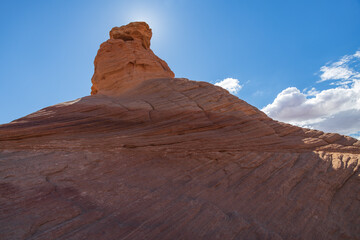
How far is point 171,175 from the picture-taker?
683 cm

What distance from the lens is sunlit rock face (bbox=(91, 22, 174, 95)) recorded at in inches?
682

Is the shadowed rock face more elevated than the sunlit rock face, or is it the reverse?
the sunlit rock face

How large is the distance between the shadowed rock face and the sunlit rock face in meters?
6.09

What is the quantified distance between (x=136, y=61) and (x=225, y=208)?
16197 millimetres

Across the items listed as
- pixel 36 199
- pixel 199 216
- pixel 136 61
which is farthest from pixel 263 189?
pixel 136 61

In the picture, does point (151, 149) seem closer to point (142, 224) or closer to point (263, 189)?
point (142, 224)

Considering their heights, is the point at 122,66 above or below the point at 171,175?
above

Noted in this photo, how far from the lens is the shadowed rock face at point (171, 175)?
14.8 ft

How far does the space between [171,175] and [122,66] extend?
14.2 meters

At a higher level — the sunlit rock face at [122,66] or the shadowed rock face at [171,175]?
the sunlit rock face at [122,66]

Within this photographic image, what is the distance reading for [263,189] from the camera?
673 cm

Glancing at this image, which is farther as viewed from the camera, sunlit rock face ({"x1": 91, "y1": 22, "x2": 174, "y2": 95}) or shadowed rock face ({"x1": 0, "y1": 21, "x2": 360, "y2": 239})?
sunlit rock face ({"x1": 91, "y1": 22, "x2": 174, "y2": 95})

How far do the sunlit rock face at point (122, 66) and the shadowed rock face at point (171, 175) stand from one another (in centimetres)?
609

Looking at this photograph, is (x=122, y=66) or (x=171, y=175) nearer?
(x=171, y=175)
